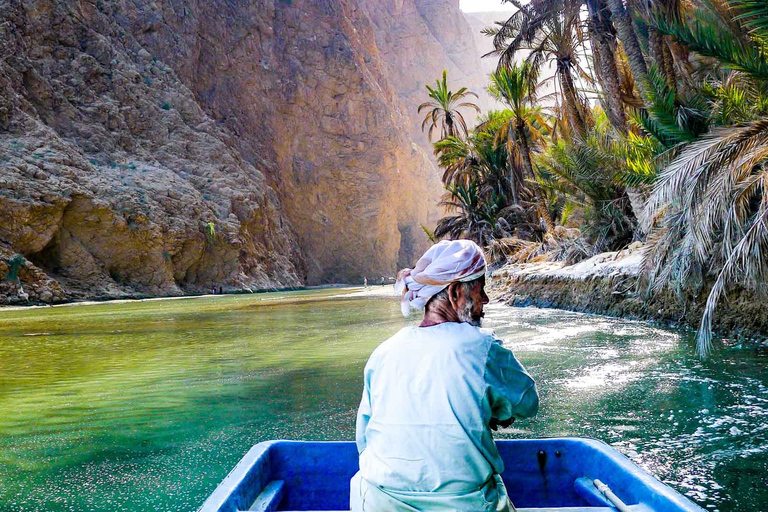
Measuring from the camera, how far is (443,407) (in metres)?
1.60

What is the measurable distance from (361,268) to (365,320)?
45374 millimetres

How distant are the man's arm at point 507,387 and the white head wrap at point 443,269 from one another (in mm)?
233

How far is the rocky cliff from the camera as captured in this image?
3006cm

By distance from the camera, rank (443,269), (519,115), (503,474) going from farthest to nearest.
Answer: (519,115) → (503,474) → (443,269)

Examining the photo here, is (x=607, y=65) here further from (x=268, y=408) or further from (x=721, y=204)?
(x=268, y=408)

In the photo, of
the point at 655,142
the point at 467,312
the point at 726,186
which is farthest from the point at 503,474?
the point at 655,142

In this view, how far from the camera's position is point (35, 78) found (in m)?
32.7

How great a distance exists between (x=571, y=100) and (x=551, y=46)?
2.37 metres

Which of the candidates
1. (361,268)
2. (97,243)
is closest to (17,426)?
(97,243)

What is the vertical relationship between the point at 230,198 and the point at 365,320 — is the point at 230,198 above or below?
above

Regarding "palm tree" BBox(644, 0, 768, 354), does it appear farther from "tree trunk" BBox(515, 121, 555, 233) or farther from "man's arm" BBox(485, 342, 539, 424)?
"tree trunk" BBox(515, 121, 555, 233)

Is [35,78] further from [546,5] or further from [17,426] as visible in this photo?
[17,426]

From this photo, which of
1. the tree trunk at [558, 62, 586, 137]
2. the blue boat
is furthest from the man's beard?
the tree trunk at [558, 62, 586, 137]

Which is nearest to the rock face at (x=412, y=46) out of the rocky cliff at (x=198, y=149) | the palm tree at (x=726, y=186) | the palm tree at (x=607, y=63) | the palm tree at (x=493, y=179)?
the rocky cliff at (x=198, y=149)
